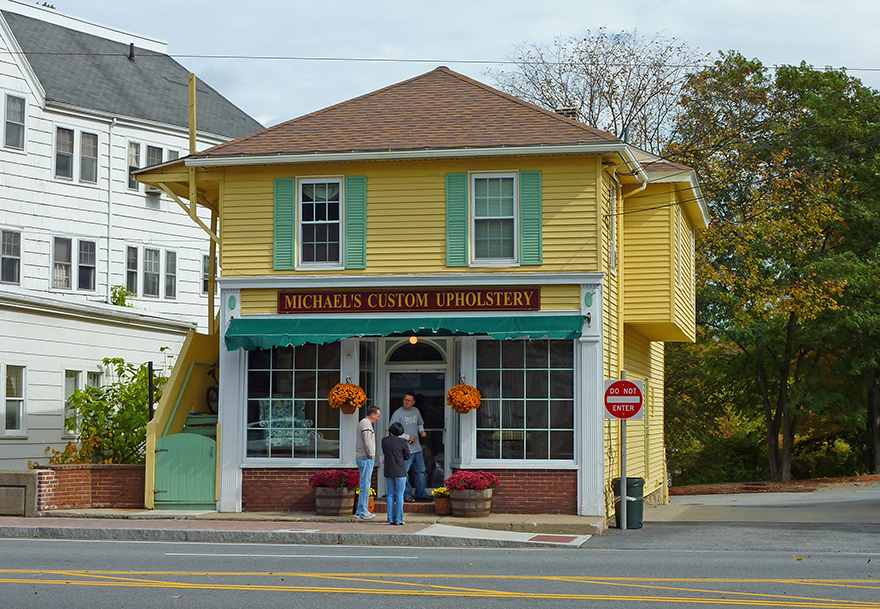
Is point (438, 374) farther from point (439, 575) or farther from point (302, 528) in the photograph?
point (439, 575)

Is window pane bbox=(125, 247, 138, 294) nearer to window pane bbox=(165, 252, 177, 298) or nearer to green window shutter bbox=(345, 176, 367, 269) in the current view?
window pane bbox=(165, 252, 177, 298)

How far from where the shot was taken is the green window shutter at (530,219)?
19453mm

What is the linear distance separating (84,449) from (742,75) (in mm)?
24348

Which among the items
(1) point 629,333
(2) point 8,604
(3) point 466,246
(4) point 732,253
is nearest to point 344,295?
(3) point 466,246

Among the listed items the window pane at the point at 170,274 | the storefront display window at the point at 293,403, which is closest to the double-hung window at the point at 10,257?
the window pane at the point at 170,274

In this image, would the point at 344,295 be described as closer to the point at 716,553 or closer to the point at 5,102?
the point at 716,553

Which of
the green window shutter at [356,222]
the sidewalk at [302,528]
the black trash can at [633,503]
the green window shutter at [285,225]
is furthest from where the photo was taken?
the green window shutter at [285,225]

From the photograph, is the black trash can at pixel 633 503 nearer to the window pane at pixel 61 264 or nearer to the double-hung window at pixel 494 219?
the double-hung window at pixel 494 219

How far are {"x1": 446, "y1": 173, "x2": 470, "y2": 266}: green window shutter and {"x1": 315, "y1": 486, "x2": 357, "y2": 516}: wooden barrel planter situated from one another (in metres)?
4.35

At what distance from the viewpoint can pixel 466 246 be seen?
19.6m

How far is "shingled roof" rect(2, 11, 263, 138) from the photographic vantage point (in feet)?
106

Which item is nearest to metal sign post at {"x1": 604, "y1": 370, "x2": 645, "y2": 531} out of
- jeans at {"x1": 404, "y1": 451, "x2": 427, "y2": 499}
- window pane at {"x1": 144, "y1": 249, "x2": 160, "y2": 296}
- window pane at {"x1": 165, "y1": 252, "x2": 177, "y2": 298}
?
jeans at {"x1": 404, "y1": 451, "x2": 427, "y2": 499}

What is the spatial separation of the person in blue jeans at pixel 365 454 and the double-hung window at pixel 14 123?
16895 mm

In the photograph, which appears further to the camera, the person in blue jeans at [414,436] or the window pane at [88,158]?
the window pane at [88,158]
